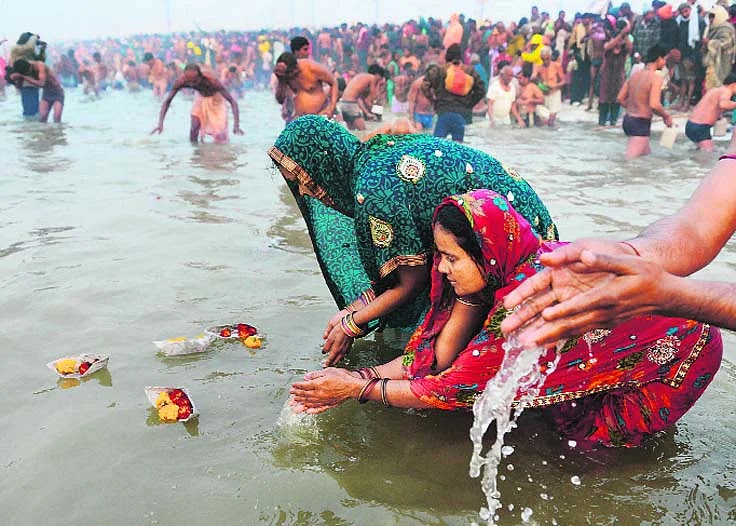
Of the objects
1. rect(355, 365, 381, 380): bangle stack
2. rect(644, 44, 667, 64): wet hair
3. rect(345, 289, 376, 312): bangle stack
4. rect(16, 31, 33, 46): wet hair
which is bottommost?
rect(355, 365, 381, 380): bangle stack

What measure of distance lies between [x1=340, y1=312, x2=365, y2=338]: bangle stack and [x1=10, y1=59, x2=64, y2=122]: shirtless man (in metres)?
13.3

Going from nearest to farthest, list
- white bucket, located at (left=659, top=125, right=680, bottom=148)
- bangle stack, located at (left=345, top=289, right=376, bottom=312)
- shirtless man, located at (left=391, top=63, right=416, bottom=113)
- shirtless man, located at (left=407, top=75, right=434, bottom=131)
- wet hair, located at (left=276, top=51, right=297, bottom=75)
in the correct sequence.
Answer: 1. bangle stack, located at (left=345, top=289, right=376, bottom=312)
2. wet hair, located at (left=276, top=51, right=297, bottom=75)
3. white bucket, located at (left=659, top=125, right=680, bottom=148)
4. shirtless man, located at (left=407, top=75, right=434, bottom=131)
5. shirtless man, located at (left=391, top=63, right=416, bottom=113)

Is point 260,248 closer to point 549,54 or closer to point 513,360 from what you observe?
point 513,360

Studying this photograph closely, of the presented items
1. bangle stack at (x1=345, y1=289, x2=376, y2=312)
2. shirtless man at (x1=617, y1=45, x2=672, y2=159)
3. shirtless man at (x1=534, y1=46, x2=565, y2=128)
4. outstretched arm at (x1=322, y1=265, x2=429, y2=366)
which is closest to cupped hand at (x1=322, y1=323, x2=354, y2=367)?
outstretched arm at (x1=322, y1=265, x2=429, y2=366)

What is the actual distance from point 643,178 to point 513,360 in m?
7.45

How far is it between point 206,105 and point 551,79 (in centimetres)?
772

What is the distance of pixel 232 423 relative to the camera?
291cm

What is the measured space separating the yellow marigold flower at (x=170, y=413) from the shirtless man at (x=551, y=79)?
1378 cm

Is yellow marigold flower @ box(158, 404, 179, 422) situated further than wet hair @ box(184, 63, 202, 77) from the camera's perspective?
No

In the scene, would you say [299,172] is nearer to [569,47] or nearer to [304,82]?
[304,82]

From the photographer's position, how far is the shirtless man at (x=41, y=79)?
46.3 ft

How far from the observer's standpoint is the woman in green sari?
2855 mm

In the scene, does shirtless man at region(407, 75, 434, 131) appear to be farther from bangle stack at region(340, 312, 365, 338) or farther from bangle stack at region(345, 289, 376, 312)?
bangle stack at region(340, 312, 365, 338)

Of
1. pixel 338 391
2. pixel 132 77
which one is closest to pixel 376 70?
pixel 338 391
